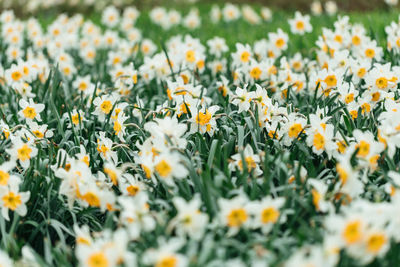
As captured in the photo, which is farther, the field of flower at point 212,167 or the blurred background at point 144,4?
the blurred background at point 144,4

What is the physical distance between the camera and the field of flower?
165 cm

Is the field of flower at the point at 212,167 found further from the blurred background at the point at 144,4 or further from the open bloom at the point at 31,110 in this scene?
the blurred background at the point at 144,4

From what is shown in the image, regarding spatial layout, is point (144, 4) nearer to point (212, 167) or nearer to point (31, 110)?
point (31, 110)

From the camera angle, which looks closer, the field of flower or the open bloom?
the field of flower

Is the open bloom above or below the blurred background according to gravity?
below

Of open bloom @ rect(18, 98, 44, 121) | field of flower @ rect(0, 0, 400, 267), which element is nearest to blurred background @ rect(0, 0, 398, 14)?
field of flower @ rect(0, 0, 400, 267)

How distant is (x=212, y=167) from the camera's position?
89.9 inches

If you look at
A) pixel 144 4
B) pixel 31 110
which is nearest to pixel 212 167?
pixel 31 110

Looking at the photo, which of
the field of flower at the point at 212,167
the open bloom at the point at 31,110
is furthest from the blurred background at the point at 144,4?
the open bloom at the point at 31,110

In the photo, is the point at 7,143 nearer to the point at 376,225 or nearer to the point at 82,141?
the point at 82,141

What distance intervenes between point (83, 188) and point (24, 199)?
0.26 meters

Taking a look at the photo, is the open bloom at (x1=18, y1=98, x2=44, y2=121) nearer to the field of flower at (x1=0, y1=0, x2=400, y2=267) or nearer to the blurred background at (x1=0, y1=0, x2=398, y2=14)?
the field of flower at (x1=0, y1=0, x2=400, y2=267)

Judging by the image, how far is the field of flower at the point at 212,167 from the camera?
1.65 m

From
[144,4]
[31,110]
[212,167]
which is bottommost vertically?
[212,167]
